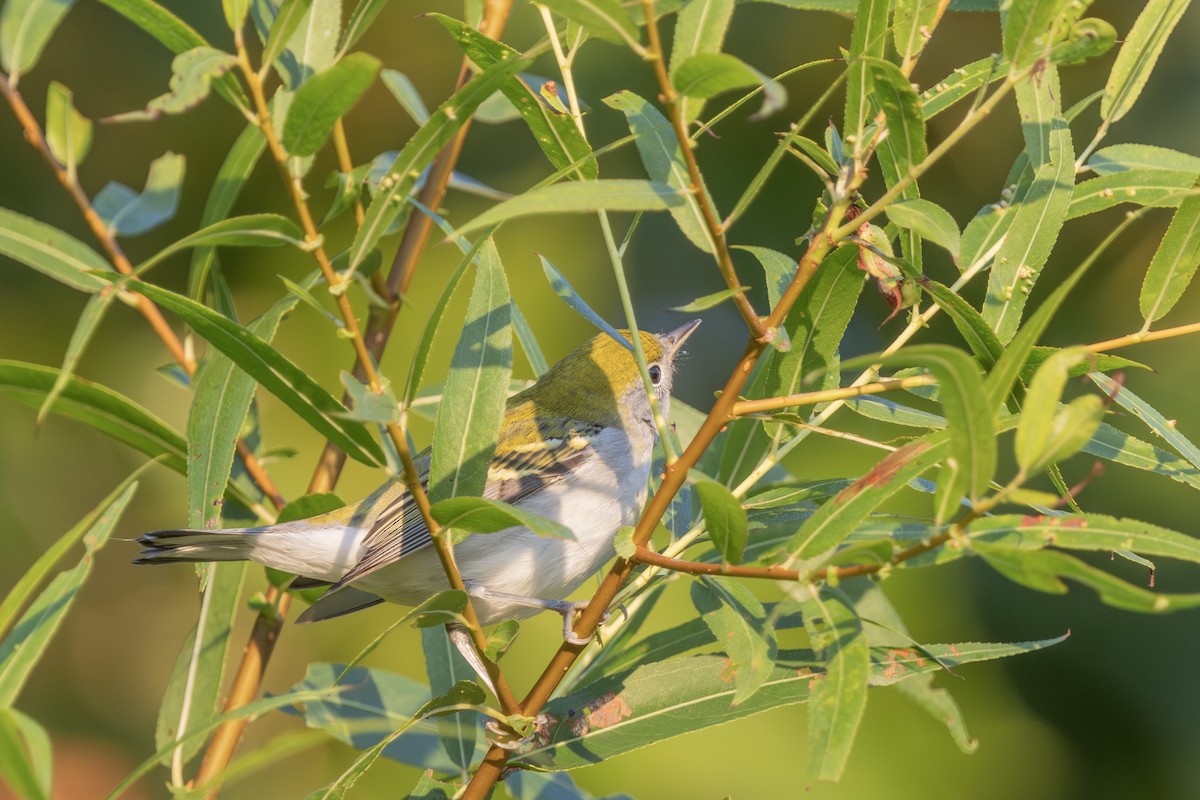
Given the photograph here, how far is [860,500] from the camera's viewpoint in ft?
5.38

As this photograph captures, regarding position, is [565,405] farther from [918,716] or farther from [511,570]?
[918,716]

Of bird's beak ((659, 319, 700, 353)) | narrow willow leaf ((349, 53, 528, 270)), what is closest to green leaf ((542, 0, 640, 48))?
narrow willow leaf ((349, 53, 528, 270))

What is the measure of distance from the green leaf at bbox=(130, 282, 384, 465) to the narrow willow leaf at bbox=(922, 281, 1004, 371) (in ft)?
2.99

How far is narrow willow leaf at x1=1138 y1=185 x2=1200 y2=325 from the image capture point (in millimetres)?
1978

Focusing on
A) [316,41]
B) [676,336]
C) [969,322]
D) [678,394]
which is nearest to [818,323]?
[969,322]

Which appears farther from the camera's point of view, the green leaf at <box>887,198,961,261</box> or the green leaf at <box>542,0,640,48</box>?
the green leaf at <box>887,198,961,261</box>

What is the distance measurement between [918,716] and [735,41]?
258 centimetres

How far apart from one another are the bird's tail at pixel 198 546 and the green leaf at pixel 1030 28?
207 centimetres

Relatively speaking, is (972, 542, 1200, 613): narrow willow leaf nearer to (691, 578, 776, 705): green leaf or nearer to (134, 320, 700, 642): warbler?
(691, 578, 776, 705): green leaf

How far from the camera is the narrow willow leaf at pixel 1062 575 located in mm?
1314

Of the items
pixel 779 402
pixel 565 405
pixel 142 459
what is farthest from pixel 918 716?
pixel 142 459

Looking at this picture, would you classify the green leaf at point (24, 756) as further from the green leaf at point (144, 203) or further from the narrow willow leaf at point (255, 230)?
the green leaf at point (144, 203)

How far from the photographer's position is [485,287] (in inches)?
83.6

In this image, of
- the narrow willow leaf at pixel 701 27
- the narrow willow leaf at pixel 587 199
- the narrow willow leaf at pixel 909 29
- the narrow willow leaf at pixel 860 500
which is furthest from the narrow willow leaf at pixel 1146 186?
the narrow willow leaf at pixel 587 199
